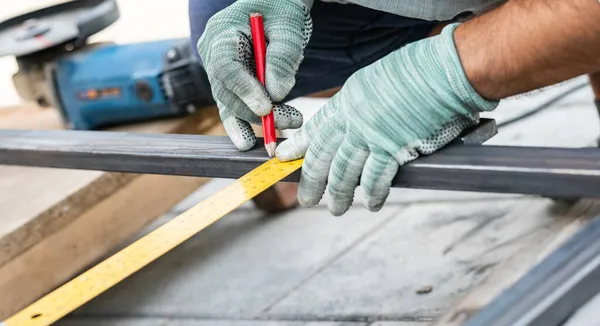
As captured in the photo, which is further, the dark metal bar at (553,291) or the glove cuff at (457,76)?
the glove cuff at (457,76)

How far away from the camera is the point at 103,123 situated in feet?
6.48

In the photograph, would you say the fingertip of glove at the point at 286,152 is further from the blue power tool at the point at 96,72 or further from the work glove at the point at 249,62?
the blue power tool at the point at 96,72

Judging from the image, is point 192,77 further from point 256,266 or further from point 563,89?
point 563,89

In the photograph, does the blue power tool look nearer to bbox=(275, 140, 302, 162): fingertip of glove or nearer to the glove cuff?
bbox=(275, 140, 302, 162): fingertip of glove

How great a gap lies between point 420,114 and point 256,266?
0.92 metres

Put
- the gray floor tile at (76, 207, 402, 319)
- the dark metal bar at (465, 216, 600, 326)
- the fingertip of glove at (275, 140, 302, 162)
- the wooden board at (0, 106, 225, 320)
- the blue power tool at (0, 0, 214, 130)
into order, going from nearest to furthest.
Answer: the dark metal bar at (465, 216, 600, 326)
the fingertip of glove at (275, 140, 302, 162)
the wooden board at (0, 106, 225, 320)
the gray floor tile at (76, 207, 402, 319)
the blue power tool at (0, 0, 214, 130)

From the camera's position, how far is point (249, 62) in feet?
3.58

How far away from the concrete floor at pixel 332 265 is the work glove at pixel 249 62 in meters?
0.54

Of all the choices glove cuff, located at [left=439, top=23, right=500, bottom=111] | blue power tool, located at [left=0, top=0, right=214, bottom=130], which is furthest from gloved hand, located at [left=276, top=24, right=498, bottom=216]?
blue power tool, located at [left=0, top=0, right=214, bottom=130]

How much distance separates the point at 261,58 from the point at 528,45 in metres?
0.36

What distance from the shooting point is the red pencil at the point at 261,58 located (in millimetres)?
1038

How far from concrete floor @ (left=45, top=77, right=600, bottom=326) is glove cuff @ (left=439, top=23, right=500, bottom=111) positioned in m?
0.62

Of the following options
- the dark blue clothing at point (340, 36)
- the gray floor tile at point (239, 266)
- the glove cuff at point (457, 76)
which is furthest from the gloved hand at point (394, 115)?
the gray floor tile at point (239, 266)

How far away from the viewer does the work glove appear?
1040 millimetres
